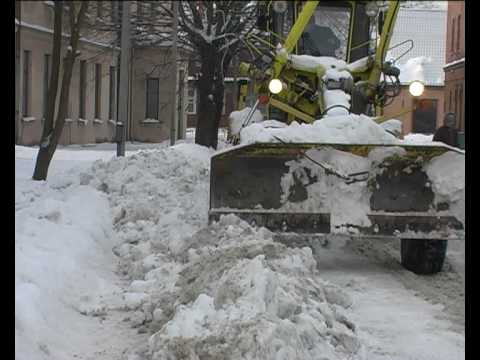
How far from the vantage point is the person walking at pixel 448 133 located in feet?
39.4

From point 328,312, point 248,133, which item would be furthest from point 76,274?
point 248,133

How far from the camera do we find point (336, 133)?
817 centimetres

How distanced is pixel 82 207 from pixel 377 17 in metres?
4.55

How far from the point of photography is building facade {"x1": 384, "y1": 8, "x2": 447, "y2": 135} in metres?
10.4

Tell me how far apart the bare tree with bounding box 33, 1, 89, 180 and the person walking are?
5249 millimetres

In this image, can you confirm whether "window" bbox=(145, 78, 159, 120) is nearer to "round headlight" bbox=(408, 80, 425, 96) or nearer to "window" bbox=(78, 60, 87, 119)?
"window" bbox=(78, 60, 87, 119)

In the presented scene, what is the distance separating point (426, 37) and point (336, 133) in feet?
26.4

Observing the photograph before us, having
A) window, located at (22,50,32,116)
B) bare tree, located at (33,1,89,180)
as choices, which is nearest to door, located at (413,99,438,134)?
bare tree, located at (33,1,89,180)

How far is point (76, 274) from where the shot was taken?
6762 millimetres

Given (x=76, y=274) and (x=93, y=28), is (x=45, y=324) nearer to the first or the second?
(x=76, y=274)

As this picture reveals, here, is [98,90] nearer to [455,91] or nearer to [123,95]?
[123,95]

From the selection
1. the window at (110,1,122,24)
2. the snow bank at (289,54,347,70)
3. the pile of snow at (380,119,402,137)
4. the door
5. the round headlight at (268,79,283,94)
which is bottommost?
the pile of snow at (380,119,402,137)

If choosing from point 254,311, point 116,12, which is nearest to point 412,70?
point 116,12

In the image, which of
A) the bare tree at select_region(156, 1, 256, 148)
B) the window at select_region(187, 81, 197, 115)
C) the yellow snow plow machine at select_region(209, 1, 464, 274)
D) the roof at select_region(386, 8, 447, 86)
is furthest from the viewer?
the window at select_region(187, 81, 197, 115)
